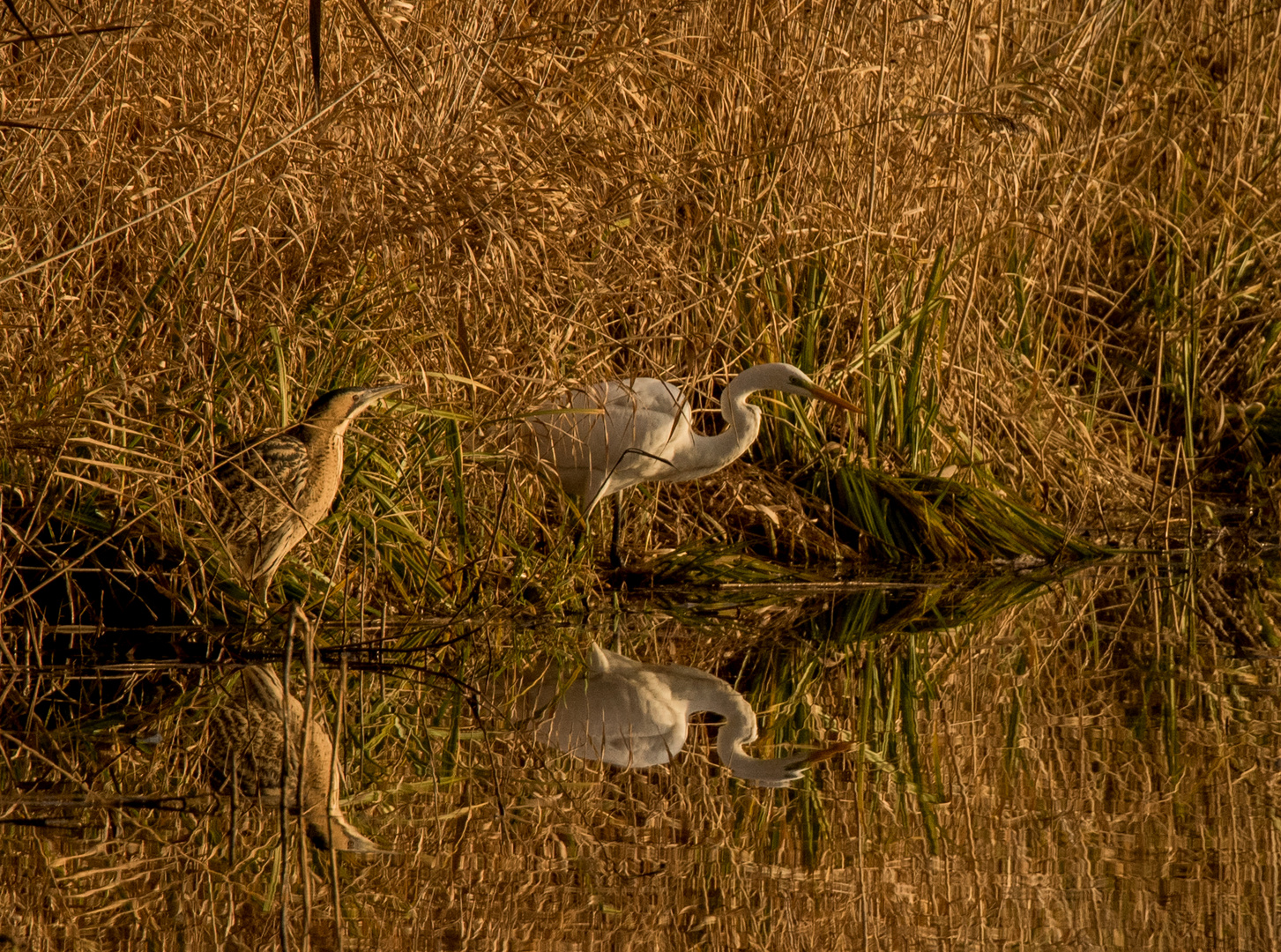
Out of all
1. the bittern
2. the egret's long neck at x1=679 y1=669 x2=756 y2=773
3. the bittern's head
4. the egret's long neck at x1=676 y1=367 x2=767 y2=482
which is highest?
the bittern's head

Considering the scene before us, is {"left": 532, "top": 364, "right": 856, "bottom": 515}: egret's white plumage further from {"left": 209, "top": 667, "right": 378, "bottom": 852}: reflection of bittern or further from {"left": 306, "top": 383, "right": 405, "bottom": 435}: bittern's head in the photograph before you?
{"left": 209, "top": 667, "right": 378, "bottom": 852}: reflection of bittern

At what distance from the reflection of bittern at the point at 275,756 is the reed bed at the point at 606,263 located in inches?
15.0

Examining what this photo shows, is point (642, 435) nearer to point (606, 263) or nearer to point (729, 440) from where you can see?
point (729, 440)

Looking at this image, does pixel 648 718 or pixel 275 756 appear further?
pixel 648 718

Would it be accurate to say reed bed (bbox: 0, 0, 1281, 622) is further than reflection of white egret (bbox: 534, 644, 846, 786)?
Yes

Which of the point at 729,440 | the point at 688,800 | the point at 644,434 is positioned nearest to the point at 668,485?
the point at 729,440

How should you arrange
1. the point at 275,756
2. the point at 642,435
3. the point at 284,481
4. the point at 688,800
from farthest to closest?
1. the point at 642,435
2. the point at 284,481
3. the point at 275,756
4. the point at 688,800

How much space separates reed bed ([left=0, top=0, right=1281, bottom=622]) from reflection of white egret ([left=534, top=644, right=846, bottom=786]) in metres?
0.60

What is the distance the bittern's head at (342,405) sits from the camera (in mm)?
4438

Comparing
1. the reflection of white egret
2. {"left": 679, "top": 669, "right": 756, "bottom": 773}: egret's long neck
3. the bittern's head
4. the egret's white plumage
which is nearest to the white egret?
the egret's white plumage

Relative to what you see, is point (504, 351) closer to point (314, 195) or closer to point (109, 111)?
point (314, 195)

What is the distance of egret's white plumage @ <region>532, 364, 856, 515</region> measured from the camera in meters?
5.73

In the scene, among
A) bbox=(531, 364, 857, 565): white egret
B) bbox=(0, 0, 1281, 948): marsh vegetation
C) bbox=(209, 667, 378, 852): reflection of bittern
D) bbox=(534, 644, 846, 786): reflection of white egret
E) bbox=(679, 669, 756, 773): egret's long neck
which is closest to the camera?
bbox=(0, 0, 1281, 948): marsh vegetation

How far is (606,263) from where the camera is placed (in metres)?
5.48
